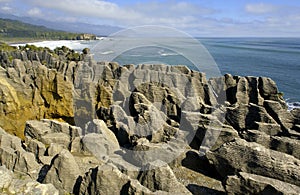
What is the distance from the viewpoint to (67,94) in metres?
17.6

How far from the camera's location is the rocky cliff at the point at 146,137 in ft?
29.6

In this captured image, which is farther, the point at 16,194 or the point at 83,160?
the point at 83,160

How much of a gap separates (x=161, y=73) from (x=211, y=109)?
617 centimetres

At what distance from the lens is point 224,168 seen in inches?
410

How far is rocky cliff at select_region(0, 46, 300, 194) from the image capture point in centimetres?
901

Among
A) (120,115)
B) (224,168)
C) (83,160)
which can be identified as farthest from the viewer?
(120,115)

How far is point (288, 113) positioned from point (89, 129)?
358 inches

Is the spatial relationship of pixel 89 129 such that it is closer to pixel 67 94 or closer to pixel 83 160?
pixel 83 160

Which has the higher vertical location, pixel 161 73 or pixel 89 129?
pixel 161 73

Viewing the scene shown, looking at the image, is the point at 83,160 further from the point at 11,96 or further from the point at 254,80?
the point at 254,80

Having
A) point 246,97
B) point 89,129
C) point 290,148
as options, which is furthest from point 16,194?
point 246,97

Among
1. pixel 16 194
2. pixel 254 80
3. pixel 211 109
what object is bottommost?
pixel 16 194

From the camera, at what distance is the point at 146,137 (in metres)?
13.5

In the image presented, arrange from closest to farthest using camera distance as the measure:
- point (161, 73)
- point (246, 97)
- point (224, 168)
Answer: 1. point (224, 168)
2. point (246, 97)
3. point (161, 73)
